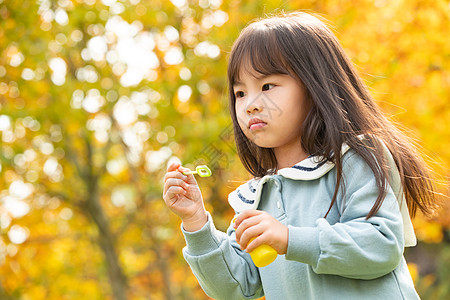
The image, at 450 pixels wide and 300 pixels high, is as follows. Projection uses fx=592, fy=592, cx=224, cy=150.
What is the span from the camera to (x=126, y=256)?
34.4 feet

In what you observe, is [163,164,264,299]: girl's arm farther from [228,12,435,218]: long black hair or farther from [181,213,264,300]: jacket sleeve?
[228,12,435,218]: long black hair

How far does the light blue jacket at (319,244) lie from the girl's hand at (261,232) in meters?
0.03

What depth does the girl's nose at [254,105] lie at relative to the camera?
1733mm

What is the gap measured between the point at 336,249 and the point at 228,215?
492 centimetres

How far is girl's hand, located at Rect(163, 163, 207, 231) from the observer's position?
184 cm

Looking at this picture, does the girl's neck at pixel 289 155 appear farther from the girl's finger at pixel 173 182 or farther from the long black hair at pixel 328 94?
the girl's finger at pixel 173 182

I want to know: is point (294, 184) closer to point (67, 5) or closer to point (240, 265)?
point (240, 265)

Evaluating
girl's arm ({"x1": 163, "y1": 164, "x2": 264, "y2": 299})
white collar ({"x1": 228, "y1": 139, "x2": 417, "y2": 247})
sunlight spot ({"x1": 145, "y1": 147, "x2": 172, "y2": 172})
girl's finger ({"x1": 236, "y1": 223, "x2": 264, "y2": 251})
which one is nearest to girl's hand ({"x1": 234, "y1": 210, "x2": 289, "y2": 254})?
girl's finger ({"x1": 236, "y1": 223, "x2": 264, "y2": 251})

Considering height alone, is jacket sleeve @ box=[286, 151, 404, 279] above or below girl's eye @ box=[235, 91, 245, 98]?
below

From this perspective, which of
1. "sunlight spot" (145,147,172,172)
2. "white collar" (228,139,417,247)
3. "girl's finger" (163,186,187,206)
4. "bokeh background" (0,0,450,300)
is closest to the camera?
"white collar" (228,139,417,247)

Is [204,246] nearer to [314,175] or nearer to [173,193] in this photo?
[173,193]

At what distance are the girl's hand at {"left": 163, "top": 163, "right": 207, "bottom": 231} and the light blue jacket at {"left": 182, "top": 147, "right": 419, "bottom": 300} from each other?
0.04 m

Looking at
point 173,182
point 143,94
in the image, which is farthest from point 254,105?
point 143,94

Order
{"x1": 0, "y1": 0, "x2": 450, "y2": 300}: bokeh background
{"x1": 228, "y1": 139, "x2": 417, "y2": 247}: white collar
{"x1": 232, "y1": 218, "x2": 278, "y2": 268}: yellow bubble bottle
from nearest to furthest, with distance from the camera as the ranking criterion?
1. {"x1": 232, "y1": 218, "x2": 278, "y2": 268}: yellow bubble bottle
2. {"x1": 228, "y1": 139, "x2": 417, "y2": 247}: white collar
3. {"x1": 0, "y1": 0, "x2": 450, "y2": 300}: bokeh background
